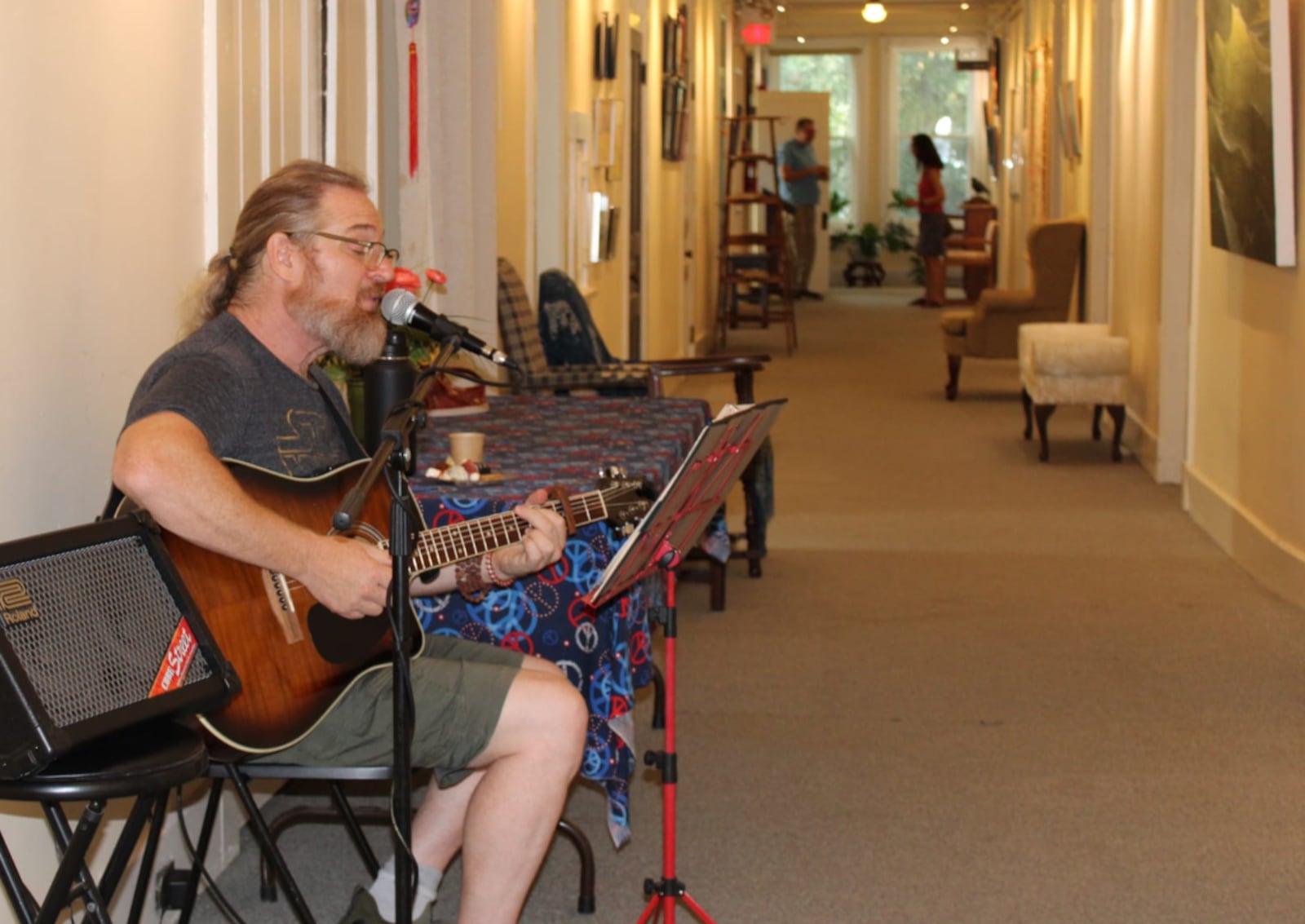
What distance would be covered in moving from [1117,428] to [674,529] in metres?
5.84

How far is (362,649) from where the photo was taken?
2.42 metres

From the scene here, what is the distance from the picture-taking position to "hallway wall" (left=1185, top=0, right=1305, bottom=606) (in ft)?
16.4

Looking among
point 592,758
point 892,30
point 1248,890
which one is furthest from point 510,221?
point 892,30

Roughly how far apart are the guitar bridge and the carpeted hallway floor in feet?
2.75

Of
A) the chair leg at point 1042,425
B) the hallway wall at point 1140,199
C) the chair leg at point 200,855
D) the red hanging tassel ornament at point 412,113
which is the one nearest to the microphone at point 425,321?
the chair leg at point 200,855

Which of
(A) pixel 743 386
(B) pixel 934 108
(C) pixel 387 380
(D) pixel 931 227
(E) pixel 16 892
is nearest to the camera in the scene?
(E) pixel 16 892

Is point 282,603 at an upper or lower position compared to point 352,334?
lower

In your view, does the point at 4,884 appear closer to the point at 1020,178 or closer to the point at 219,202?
the point at 219,202

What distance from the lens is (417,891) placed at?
2602mm

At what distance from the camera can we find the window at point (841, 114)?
2055cm

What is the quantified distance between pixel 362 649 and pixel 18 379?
24.3 inches

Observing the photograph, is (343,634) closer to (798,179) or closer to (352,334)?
(352,334)

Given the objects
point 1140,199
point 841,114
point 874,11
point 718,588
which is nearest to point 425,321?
point 718,588

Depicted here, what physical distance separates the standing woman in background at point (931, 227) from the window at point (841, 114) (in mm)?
2477
